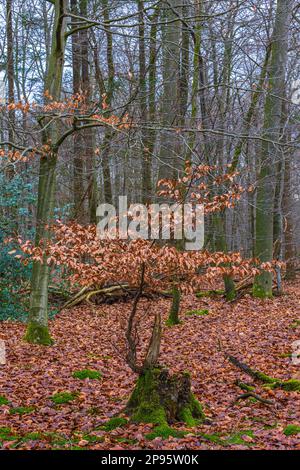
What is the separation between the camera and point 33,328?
397 inches

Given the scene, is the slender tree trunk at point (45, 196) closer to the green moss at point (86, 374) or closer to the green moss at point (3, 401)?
the green moss at point (86, 374)

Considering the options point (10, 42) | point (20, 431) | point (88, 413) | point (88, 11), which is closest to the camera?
point (20, 431)

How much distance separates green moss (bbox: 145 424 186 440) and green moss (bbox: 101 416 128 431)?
0.51 meters

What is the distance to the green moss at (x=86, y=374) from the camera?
801 cm

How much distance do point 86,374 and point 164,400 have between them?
2.63m

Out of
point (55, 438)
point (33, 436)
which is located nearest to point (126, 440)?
point (55, 438)

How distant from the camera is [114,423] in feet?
18.6

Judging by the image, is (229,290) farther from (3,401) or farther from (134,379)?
(3,401)

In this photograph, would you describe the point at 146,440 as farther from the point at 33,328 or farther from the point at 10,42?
the point at 10,42

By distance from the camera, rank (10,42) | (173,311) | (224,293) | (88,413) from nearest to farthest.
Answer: (88,413)
(173,311)
(224,293)
(10,42)

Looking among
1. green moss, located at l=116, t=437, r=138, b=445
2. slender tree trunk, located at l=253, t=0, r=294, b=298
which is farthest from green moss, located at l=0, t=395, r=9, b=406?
slender tree trunk, located at l=253, t=0, r=294, b=298

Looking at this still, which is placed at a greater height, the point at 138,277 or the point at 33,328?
the point at 138,277

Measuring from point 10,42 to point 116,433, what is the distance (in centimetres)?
1581

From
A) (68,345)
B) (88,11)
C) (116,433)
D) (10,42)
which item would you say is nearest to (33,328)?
(68,345)
